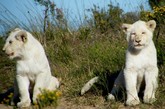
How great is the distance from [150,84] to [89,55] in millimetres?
2404

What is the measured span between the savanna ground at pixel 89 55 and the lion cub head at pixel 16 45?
829 mm

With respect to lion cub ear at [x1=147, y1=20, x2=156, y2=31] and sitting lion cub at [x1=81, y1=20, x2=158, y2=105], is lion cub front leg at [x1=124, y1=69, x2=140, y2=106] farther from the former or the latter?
lion cub ear at [x1=147, y1=20, x2=156, y2=31]

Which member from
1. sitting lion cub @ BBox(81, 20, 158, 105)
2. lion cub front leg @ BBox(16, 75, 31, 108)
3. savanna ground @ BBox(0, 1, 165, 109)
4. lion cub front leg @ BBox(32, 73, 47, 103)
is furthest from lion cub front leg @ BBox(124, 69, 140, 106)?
lion cub front leg @ BBox(16, 75, 31, 108)

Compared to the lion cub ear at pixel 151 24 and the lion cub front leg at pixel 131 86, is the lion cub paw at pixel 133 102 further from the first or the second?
the lion cub ear at pixel 151 24

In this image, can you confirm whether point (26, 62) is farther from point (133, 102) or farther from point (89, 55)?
point (89, 55)

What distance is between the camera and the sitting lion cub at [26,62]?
5.28 m

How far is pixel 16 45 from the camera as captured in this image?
529 cm

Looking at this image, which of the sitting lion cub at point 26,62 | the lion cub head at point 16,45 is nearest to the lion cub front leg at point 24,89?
the sitting lion cub at point 26,62

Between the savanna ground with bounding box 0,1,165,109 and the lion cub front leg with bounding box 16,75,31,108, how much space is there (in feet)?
0.64

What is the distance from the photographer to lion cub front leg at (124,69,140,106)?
4.88m

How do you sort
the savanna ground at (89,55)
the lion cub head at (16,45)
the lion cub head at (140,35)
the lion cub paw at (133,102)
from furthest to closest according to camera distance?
the savanna ground at (89,55)
the lion cub head at (16,45)
the lion cub paw at (133,102)
the lion cub head at (140,35)

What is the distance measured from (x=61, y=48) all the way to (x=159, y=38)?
7.30ft

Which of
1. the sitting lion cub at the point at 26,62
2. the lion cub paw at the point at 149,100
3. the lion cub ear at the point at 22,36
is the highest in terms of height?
the lion cub ear at the point at 22,36

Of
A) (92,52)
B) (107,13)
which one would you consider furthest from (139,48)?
(107,13)
